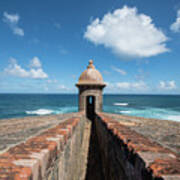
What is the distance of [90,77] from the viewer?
29.3 ft

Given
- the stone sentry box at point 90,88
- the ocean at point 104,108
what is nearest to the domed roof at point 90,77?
the stone sentry box at point 90,88

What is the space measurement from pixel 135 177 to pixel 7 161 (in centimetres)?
151

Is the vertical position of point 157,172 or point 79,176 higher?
point 157,172

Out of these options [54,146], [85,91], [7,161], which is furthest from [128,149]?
[85,91]

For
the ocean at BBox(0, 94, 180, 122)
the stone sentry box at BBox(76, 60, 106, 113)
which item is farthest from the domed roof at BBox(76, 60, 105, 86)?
the ocean at BBox(0, 94, 180, 122)

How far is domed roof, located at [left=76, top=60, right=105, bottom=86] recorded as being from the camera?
28.8ft

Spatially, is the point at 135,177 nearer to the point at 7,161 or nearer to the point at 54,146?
the point at 54,146

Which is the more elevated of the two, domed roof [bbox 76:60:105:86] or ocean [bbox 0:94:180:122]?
domed roof [bbox 76:60:105:86]

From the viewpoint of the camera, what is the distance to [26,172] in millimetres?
1210

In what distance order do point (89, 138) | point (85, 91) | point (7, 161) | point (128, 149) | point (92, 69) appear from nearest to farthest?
point (7, 161) → point (128, 149) → point (89, 138) → point (85, 91) → point (92, 69)

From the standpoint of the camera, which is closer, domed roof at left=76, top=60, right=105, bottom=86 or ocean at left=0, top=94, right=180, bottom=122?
domed roof at left=76, top=60, right=105, bottom=86

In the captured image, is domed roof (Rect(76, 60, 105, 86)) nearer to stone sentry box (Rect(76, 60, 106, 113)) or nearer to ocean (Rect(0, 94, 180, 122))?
stone sentry box (Rect(76, 60, 106, 113))

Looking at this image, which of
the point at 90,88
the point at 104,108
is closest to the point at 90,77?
the point at 90,88

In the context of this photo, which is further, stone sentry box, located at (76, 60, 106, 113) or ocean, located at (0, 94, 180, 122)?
ocean, located at (0, 94, 180, 122)
